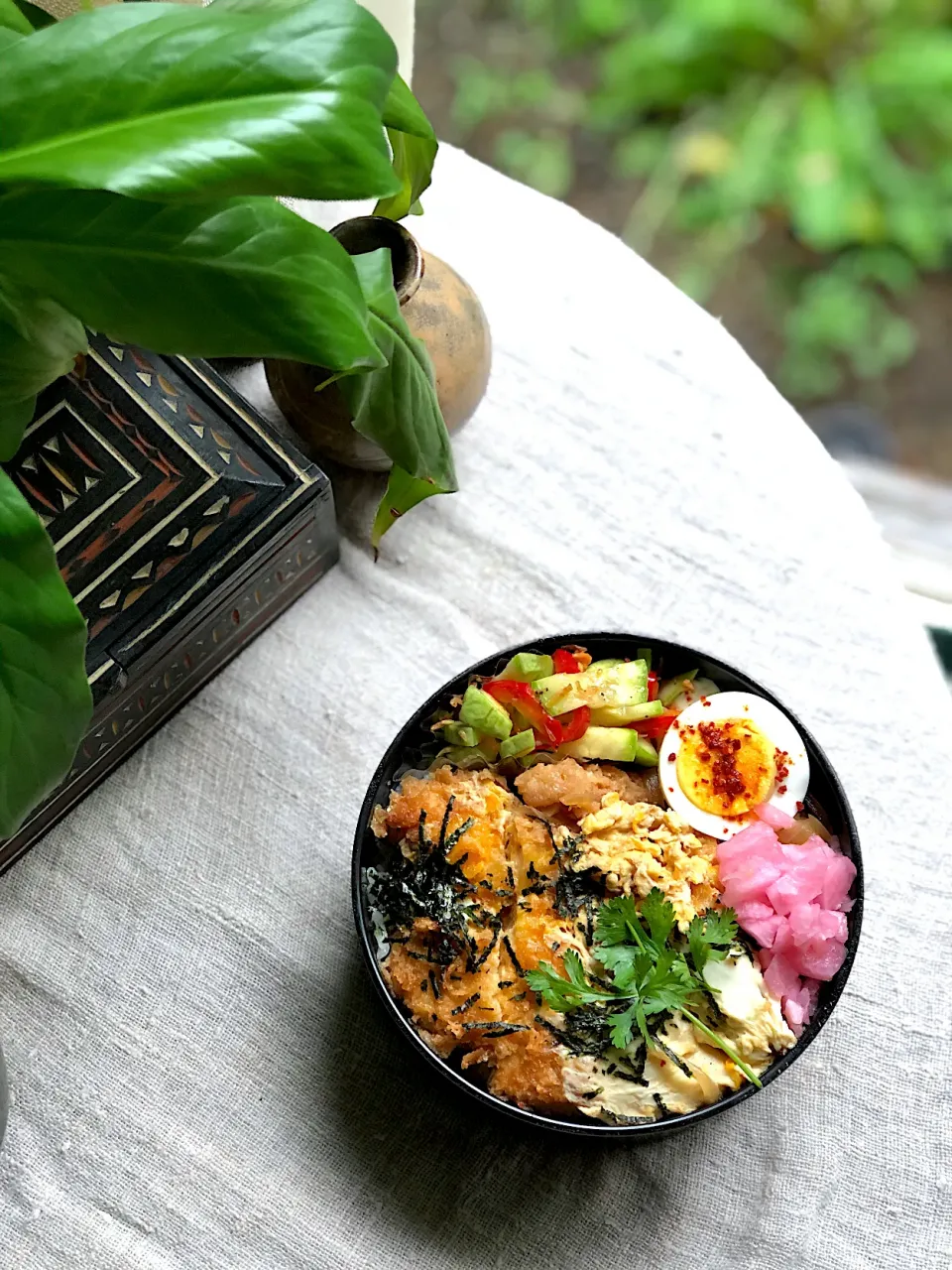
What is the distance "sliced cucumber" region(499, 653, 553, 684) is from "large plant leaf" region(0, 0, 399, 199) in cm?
51

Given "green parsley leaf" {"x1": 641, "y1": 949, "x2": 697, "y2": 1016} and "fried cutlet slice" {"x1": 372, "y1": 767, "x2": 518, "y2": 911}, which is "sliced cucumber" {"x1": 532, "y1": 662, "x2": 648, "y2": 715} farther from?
"green parsley leaf" {"x1": 641, "y1": 949, "x2": 697, "y2": 1016}

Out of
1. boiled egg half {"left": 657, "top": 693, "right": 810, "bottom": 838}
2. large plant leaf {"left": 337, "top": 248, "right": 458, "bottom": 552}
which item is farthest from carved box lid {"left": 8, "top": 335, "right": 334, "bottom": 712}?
boiled egg half {"left": 657, "top": 693, "right": 810, "bottom": 838}

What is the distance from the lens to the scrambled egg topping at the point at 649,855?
3.51 ft

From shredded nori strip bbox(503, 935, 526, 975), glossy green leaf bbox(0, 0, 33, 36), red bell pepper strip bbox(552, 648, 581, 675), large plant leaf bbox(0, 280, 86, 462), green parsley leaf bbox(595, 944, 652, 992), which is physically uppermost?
glossy green leaf bbox(0, 0, 33, 36)

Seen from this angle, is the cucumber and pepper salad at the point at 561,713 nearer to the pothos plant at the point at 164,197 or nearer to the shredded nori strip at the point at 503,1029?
the shredded nori strip at the point at 503,1029

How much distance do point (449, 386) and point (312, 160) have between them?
0.49m

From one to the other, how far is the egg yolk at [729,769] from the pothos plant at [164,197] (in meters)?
0.53

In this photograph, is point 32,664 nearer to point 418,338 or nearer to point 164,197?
point 164,197

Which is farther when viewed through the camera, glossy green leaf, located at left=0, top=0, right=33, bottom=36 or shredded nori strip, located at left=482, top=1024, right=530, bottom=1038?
shredded nori strip, located at left=482, top=1024, right=530, bottom=1038

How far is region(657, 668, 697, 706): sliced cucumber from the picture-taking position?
46.9 inches

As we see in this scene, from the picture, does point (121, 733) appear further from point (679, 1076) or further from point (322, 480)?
point (679, 1076)

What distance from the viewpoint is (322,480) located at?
118 centimetres

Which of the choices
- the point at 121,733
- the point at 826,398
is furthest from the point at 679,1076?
the point at 826,398

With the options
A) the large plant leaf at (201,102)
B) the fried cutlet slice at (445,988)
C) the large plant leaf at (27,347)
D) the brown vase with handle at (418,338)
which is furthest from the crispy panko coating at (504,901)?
the large plant leaf at (201,102)
